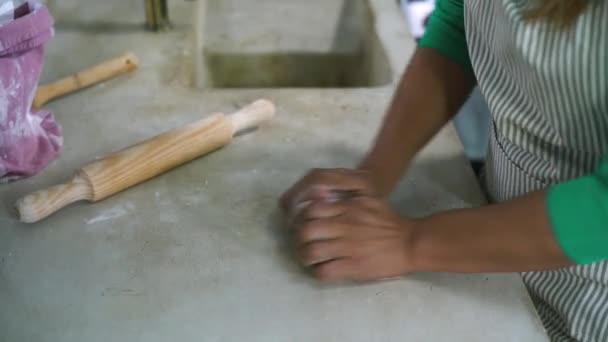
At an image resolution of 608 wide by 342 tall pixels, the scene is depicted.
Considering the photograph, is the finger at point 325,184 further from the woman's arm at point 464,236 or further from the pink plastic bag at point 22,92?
the pink plastic bag at point 22,92

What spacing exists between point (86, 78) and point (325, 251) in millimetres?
489

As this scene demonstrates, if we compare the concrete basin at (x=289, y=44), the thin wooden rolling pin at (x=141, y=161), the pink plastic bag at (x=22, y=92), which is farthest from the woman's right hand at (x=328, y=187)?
the concrete basin at (x=289, y=44)

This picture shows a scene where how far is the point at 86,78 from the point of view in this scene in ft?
Result: 2.81

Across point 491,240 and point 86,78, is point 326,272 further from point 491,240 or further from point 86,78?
point 86,78

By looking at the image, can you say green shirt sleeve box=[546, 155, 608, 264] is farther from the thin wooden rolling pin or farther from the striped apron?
the thin wooden rolling pin

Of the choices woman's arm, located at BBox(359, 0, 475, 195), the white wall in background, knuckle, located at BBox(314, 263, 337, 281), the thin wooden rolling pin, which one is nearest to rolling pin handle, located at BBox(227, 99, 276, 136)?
the thin wooden rolling pin

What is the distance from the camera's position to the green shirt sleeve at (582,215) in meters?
0.46

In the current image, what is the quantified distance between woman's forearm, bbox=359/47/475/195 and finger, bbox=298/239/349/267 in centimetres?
15

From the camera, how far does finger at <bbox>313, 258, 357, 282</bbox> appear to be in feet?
1.80

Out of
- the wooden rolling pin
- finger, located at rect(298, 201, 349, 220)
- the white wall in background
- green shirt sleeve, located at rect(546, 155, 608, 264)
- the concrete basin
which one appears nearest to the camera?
green shirt sleeve, located at rect(546, 155, 608, 264)

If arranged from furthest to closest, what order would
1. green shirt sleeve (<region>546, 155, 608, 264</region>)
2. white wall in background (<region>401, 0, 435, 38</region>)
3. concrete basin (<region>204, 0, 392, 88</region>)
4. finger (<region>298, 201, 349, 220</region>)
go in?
white wall in background (<region>401, 0, 435, 38</region>) → concrete basin (<region>204, 0, 392, 88</region>) → finger (<region>298, 201, 349, 220</region>) → green shirt sleeve (<region>546, 155, 608, 264</region>)

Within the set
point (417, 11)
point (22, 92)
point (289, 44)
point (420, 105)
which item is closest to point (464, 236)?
point (420, 105)

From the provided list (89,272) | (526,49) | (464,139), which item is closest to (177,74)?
(89,272)

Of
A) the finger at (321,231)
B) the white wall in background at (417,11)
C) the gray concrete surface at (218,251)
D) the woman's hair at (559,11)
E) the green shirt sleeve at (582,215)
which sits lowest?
the white wall in background at (417,11)
